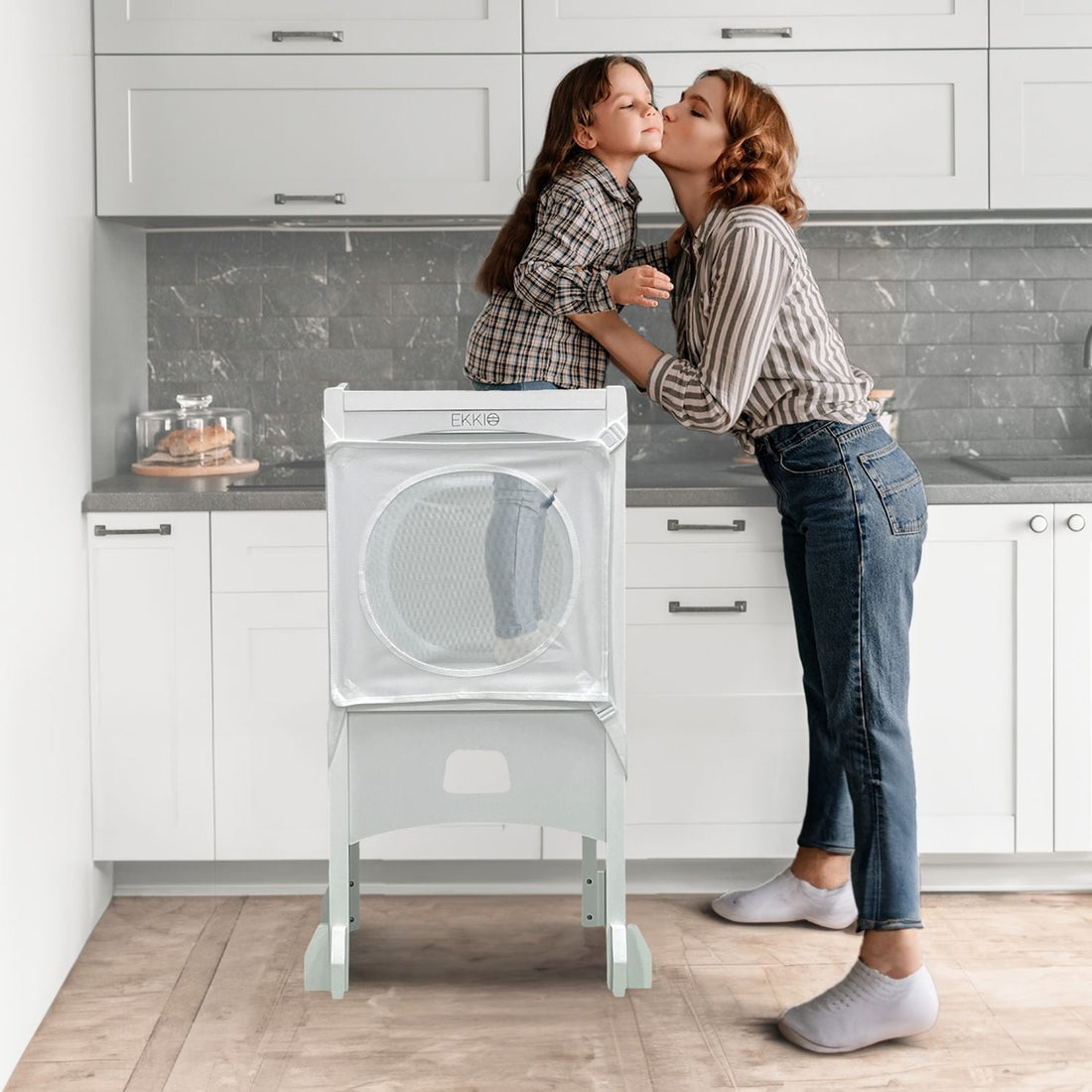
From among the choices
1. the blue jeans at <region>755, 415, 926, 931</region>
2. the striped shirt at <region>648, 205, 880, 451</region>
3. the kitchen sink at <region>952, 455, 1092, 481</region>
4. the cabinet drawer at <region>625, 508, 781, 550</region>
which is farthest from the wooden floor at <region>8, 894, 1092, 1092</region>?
the striped shirt at <region>648, 205, 880, 451</region>

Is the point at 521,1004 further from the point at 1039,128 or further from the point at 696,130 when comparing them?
the point at 1039,128

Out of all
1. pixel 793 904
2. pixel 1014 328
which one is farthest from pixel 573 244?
pixel 1014 328

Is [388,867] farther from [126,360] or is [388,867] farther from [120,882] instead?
[126,360]

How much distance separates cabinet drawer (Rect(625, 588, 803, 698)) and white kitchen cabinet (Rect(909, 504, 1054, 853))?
0.85 feet

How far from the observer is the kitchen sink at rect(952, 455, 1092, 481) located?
2.74 m

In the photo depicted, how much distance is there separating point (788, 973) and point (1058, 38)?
6.34 ft

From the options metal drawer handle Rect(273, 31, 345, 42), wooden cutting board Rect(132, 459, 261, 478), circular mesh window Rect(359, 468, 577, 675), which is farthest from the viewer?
wooden cutting board Rect(132, 459, 261, 478)

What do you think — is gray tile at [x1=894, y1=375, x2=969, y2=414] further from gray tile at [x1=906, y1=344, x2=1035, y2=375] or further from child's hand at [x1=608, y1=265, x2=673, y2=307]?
child's hand at [x1=608, y1=265, x2=673, y2=307]

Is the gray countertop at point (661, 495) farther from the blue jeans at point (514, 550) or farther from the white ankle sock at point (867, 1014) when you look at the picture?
the white ankle sock at point (867, 1014)

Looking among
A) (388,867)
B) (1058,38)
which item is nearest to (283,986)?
(388,867)

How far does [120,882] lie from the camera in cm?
289

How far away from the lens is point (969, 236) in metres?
3.30

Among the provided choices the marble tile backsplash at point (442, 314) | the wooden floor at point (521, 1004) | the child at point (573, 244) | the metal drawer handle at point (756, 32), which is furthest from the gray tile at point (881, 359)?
the wooden floor at point (521, 1004)

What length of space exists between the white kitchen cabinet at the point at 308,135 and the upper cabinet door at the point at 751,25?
0.45ft
